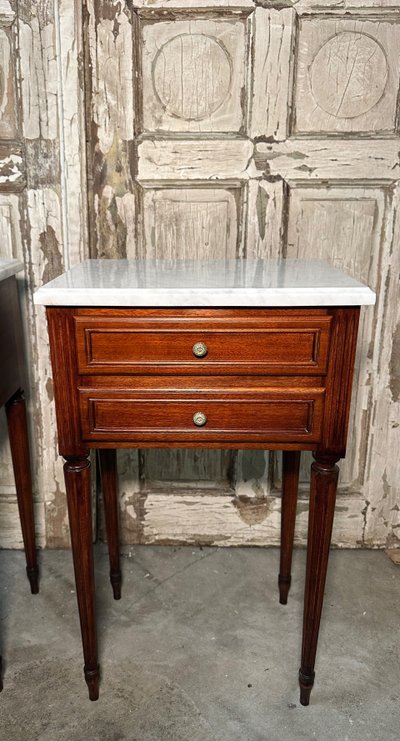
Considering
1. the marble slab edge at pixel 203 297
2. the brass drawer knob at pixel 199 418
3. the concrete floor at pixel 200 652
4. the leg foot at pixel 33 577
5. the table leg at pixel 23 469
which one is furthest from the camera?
the leg foot at pixel 33 577

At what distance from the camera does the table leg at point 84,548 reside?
1399 millimetres

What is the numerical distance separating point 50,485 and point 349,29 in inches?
70.3

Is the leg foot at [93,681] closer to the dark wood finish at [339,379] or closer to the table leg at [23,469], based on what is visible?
the table leg at [23,469]

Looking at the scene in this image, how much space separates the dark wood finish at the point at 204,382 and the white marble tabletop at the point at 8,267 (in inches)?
14.6

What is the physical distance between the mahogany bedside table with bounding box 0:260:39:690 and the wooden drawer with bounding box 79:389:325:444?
0.41 metres

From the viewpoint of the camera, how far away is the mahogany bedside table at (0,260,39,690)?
1.66 metres

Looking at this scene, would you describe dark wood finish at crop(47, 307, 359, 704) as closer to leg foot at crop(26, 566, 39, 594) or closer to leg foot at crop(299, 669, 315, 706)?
leg foot at crop(299, 669, 315, 706)

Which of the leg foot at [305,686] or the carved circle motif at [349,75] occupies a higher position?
the carved circle motif at [349,75]

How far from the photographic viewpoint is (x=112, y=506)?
6.29 ft

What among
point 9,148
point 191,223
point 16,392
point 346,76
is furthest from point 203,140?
point 16,392

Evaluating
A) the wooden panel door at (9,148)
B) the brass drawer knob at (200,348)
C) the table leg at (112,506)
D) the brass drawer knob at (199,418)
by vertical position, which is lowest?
the table leg at (112,506)

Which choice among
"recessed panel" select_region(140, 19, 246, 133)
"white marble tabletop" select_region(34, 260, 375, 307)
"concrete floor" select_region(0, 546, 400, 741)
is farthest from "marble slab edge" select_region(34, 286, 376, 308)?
"concrete floor" select_region(0, 546, 400, 741)

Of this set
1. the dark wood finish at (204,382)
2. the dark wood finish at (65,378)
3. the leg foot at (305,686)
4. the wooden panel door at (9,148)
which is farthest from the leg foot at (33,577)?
the wooden panel door at (9,148)

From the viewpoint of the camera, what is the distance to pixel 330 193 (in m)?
1.97
